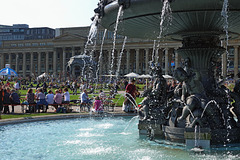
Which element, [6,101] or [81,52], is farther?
[81,52]

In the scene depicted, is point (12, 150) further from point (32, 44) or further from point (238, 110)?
point (32, 44)

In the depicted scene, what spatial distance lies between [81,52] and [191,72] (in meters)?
88.6

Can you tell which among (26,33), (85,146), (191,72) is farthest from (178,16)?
(26,33)

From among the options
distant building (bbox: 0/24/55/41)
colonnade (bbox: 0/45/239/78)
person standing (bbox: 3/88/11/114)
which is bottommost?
person standing (bbox: 3/88/11/114)

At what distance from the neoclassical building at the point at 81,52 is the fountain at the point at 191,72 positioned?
6795 cm

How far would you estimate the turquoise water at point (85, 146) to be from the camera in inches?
273

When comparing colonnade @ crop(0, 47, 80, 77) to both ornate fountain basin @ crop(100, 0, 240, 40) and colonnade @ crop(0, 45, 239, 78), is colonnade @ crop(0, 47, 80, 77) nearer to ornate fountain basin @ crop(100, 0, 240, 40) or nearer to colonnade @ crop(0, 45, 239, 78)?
colonnade @ crop(0, 45, 239, 78)

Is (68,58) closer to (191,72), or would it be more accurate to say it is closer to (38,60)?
(38,60)

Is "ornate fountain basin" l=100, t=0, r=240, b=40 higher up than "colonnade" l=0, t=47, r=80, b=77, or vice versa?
"colonnade" l=0, t=47, r=80, b=77

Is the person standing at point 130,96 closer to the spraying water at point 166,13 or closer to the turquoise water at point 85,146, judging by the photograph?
the turquoise water at point 85,146

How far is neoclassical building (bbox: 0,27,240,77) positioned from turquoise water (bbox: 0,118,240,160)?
6781 cm

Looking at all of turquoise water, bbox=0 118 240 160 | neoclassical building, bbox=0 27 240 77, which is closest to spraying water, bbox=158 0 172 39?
turquoise water, bbox=0 118 240 160

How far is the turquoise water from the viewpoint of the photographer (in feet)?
22.7

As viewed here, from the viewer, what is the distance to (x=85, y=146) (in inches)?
315
